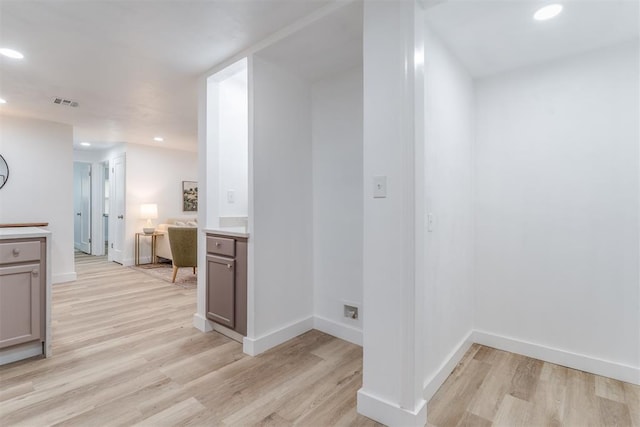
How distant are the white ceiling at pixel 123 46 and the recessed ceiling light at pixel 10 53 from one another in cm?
5

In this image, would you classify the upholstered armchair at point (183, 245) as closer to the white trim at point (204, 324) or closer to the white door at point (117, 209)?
the white trim at point (204, 324)

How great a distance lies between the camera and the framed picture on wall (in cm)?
674

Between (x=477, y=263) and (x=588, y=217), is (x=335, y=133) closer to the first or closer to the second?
(x=477, y=263)

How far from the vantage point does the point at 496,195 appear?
254 cm

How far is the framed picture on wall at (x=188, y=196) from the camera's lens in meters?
6.74

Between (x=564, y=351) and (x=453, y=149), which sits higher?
(x=453, y=149)

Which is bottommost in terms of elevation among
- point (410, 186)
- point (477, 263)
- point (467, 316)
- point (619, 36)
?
point (467, 316)

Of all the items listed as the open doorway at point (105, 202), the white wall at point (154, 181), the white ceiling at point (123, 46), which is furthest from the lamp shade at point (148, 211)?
the white ceiling at point (123, 46)

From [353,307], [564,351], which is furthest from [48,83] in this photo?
[564,351]

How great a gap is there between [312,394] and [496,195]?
2.03 metres

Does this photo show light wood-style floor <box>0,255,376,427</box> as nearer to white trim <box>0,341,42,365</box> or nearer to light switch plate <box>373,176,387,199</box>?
white trim <box>0,341,42,365</box>

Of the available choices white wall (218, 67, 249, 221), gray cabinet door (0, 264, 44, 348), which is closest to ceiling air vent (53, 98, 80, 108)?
white wall (218, 67, 249, 221)

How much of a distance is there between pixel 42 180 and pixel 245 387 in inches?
175

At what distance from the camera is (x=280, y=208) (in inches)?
102
